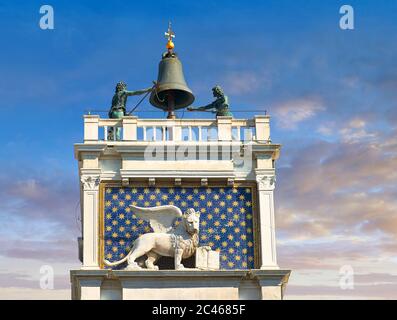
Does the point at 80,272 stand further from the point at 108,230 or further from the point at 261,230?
the point at 261,230

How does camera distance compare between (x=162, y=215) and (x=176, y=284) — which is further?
(x=162, y=215)

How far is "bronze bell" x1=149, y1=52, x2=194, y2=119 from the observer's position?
32406mm

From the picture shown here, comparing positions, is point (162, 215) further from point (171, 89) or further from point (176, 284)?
point (171, 89)

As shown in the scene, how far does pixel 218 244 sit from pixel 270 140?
3.91 meters

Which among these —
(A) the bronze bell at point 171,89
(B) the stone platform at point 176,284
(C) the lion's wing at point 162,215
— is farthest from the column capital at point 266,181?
(A) the bronze bell at point 171,89

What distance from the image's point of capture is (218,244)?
29000 millimetres

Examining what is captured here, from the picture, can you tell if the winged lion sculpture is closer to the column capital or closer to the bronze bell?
the column capital

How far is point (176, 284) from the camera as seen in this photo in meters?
28.1

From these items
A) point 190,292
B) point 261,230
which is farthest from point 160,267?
point 261,230

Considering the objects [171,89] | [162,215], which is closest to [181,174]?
[162,215]

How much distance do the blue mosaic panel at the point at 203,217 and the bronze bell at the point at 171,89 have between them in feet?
12.6

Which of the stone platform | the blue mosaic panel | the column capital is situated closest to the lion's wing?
the blue mosaic panel

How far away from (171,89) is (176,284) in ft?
25.0

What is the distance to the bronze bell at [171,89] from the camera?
106 feet
